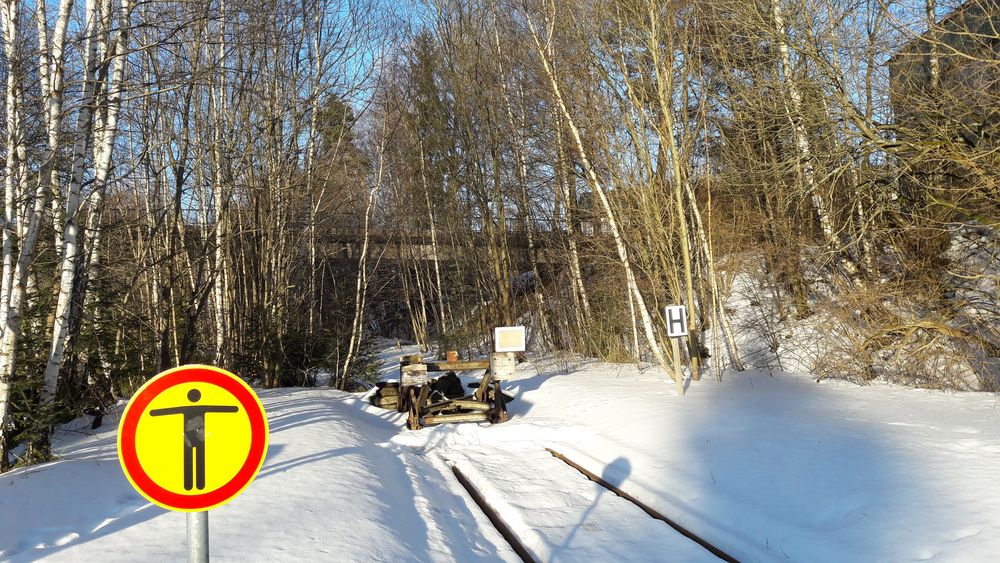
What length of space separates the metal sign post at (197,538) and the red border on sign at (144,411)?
0.04 metres

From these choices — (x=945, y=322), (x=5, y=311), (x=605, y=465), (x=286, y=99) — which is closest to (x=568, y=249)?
(x=286, y=99)

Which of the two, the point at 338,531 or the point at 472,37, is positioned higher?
the point at 472,37

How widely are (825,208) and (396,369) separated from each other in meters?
18.2

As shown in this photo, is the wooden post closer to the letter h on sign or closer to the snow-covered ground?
the letter h on sign

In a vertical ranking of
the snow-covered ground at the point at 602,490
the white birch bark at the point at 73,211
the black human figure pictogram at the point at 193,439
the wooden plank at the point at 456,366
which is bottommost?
the snow-covered ground at the point at 602,490

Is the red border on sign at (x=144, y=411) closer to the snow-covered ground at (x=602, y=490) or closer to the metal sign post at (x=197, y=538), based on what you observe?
the metal sign post at (x=197, y=538)

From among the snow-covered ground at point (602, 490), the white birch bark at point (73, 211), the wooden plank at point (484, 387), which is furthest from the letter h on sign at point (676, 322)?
the white birch bark at point (73, 211)

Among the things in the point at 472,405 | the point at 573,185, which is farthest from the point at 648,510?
the point at 573,185

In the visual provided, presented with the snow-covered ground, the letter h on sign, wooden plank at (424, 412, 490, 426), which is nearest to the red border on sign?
the snow-covered ground

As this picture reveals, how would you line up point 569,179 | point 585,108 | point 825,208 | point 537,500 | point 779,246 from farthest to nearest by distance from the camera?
point 569,179, point 779,246, point 585,108, point 825,208, point 537,500

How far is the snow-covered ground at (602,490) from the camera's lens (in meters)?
5.48

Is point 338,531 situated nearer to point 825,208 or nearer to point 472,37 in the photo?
point 825,208

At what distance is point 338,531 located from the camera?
5.76 m

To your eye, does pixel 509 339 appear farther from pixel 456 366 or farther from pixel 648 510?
pixel 648 510
